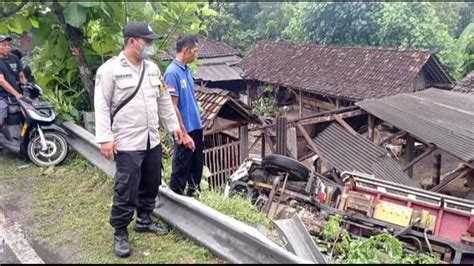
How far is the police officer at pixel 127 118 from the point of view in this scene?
314 cm

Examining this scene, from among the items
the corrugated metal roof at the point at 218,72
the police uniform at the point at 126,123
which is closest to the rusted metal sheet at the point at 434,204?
the police uniform at the point at 126,123

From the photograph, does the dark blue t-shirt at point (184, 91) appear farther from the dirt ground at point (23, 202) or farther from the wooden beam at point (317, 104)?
the wooden beam at point (317, 104)

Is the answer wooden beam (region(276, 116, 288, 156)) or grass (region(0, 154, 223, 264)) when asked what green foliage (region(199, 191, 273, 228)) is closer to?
grass (region(0, 154, 223, 264))

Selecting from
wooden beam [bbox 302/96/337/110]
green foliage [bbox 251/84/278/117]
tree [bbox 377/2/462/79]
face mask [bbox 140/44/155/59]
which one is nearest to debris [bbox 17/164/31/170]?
face mask [bbox 140/44/155/59]

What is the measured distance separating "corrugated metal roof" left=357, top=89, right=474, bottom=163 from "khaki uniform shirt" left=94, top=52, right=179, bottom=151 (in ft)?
22.9

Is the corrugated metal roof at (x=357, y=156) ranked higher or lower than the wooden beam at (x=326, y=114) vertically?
lower

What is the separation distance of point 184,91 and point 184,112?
0.19 metres

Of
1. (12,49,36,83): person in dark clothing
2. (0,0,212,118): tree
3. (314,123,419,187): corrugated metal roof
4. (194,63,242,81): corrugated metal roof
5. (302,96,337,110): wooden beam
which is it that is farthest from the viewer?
(194,63,242,81): corrugated metal roof

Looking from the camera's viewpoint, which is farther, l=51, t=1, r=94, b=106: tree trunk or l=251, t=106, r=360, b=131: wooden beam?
l=251, t=106, r=360, b=131: wooden beam

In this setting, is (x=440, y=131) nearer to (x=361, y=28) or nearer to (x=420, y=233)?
(x=420, y=233)

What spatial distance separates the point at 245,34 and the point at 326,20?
812cm

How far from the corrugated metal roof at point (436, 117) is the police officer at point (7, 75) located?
727 cm

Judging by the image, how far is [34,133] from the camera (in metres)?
5.19

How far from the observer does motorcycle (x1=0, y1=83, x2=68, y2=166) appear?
5.14 metres
